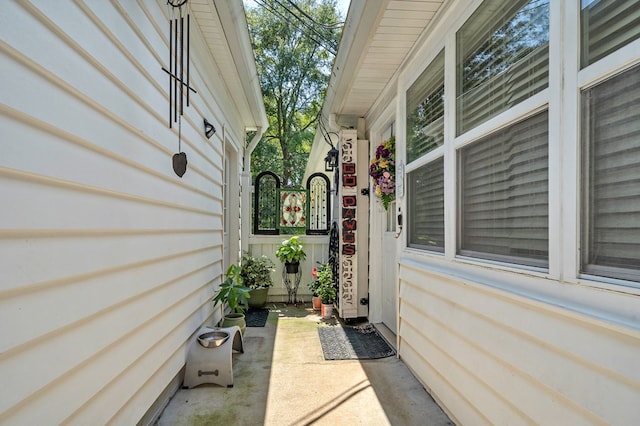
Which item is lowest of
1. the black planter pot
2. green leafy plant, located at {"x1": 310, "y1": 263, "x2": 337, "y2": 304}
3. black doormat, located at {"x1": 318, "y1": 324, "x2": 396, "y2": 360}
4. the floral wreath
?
black doormat, located at {"x1": 318, "y1": 324, "x2": 396, "y2": 360}

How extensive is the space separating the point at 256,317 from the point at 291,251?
43.5 inches

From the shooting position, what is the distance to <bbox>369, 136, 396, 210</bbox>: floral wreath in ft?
11.3

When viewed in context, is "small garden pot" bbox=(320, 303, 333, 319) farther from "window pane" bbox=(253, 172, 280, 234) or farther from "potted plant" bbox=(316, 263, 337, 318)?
"window pane" bbox=(253, 172, 280, 234)

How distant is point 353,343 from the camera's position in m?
3.46

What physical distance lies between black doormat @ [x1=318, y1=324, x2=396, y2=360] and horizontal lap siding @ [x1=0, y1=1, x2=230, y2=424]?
1.44 m

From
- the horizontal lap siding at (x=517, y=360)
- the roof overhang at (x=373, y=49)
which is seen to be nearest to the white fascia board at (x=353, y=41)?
the roof overhang at (x=373, y=49)

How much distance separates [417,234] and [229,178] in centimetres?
313

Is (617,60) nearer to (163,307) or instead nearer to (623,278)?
(623,278)

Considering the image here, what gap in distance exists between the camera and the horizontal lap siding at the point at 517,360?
3.42 ft

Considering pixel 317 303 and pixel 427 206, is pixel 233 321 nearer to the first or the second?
pixel 317 303

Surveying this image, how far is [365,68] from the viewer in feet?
10.1

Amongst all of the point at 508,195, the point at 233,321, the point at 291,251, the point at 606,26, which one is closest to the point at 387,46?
the point at 508,195

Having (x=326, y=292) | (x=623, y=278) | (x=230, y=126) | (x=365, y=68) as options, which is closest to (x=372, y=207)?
(x=326, y=292)

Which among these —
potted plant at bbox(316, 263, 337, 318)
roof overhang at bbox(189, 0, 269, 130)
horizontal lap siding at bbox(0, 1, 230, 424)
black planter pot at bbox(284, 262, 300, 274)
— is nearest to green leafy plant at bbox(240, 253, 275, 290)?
black planter pot at bbox(284, 262, 300, 274)
